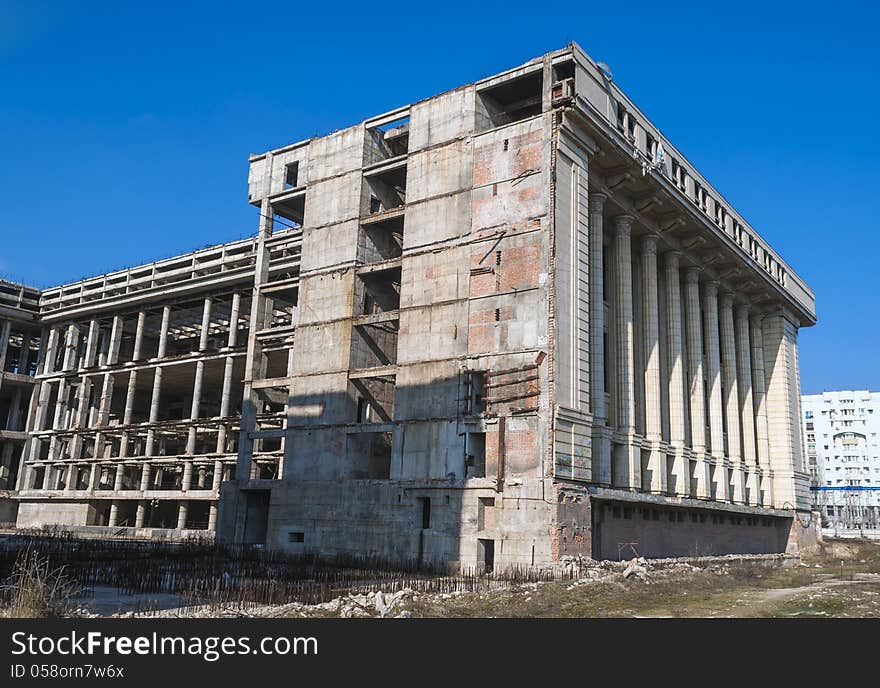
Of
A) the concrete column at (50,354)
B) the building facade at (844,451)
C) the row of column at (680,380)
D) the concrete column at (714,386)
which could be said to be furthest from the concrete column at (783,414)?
the building facade at (844,451)

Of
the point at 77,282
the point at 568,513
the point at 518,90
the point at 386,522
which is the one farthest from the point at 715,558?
the point at 77,282

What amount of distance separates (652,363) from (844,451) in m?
125

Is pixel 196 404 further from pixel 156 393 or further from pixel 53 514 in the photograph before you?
pixel 53 514

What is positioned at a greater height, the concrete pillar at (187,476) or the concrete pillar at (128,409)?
the concrete pillar at (128,409)

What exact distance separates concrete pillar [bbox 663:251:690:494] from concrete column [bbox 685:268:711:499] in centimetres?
147

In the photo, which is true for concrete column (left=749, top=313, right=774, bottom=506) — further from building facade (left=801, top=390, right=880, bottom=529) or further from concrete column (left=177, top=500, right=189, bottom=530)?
building facade (left=801, top=390, right=880, bottom=529)

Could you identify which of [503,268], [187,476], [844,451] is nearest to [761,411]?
[503,268]

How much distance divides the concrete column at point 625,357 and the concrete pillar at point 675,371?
440 cm

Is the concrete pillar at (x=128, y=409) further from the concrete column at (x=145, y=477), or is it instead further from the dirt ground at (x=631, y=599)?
the dirt ground at (x=631, y=599)

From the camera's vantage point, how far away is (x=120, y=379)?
2613 inches

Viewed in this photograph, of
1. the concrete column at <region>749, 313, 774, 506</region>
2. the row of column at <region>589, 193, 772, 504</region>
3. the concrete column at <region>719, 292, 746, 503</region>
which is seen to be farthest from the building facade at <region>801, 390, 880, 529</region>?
the concrete column at <region>719, 292, 746, 503</region>

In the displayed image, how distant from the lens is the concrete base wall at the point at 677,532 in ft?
119

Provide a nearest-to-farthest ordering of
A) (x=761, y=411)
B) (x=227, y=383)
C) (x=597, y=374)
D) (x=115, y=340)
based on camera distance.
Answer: (x=597, y=374)
(x=227, y=383)
(x=761, y=411)
(x=115, y=340)

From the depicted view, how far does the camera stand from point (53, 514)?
207ft
